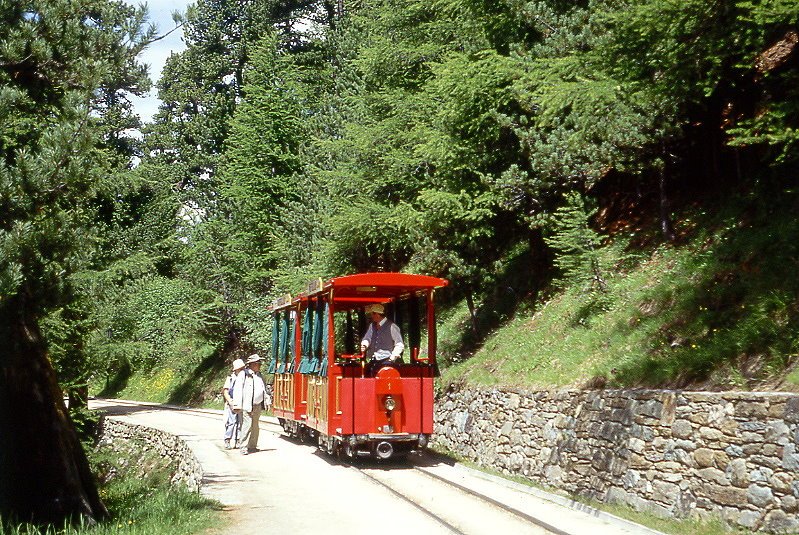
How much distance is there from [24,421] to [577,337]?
368 inches

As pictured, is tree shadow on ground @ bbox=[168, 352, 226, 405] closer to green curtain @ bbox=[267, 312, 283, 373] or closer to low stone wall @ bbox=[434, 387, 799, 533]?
green curtain @ bbox=[267, 312, 283, 373]

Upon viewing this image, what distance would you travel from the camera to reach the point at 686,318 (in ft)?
42.5

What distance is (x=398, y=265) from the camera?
30875mm

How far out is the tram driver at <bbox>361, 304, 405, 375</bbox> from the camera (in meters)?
17.0

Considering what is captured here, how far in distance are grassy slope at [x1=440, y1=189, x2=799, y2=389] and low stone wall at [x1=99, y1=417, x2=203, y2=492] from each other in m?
5.80

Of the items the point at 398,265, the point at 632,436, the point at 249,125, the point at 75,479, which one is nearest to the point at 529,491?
the point at 632,436

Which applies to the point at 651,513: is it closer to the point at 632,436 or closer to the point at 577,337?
the point at 632,436

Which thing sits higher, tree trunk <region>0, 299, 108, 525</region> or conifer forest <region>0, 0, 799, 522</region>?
conifer forest <region>0, 0, 799, 522</region>

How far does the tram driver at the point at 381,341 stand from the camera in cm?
1698

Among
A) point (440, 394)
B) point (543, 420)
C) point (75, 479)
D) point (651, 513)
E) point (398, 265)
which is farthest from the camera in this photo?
point (398, 265)

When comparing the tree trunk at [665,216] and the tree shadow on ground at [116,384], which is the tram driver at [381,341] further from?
the tree shadow on ground at [116,384]

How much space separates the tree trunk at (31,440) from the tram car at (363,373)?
5.75 meters

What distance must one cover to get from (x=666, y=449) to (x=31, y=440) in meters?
7.77

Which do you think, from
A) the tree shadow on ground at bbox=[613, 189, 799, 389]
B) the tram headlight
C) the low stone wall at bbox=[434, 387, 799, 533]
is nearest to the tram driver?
the tram headlight
